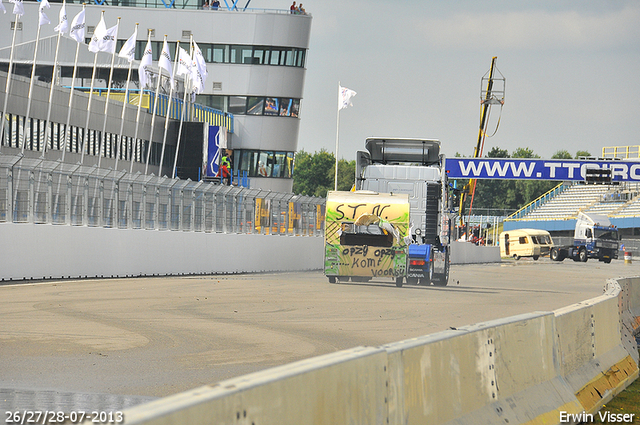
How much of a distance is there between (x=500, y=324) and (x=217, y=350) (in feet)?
16.6

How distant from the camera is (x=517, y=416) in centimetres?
671

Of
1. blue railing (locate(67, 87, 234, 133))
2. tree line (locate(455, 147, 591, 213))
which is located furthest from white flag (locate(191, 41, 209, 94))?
tree line (locate(455, 147, 591, 213))

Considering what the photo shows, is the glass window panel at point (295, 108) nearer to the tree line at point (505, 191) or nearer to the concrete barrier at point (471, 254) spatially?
the concrete barrier at point (471, 254)

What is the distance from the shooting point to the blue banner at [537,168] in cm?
5328

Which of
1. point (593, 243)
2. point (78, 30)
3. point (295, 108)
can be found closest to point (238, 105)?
point (295, 108)

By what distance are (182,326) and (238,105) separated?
2381 inches

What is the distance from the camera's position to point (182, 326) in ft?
45.4

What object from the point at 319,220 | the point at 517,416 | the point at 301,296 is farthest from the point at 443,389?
the point at 319,220

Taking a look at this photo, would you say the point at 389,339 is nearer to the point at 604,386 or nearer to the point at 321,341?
the point at 321,341

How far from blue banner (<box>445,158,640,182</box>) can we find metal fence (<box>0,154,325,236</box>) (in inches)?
761

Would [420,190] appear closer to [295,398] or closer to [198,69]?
[295,398]

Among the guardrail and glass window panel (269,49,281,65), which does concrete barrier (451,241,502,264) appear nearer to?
glass window panel (269,49,281,65)

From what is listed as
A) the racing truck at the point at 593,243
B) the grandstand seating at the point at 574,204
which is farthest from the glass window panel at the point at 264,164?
the grandstand seating at the point at 574,204

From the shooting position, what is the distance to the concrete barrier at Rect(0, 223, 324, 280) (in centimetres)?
2205
